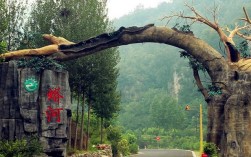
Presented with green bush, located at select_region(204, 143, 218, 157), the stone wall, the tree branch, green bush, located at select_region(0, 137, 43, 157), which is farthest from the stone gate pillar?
green bush, located at select_region(204, 143, 218, 157)

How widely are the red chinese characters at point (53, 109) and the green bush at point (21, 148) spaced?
1.47 metres

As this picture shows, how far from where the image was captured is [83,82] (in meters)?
27.3

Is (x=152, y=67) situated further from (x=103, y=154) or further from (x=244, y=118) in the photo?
(x=244, y=118)

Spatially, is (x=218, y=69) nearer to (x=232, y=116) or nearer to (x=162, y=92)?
(x=232, y=116)

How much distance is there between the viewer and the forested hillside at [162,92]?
70.2 meters

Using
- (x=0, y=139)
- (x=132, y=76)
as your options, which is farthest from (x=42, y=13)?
(x=132, y=76)

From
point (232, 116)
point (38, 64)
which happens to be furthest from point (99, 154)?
point (232, 116)

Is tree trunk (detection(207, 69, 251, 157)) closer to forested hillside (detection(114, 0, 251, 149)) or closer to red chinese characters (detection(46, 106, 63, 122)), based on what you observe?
red chinese characters (detection(46, 106, 63, 122))

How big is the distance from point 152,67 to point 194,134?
56.5m

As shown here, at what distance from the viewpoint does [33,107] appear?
19.7 metres

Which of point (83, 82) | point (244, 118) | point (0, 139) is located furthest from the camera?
point (83, 82)

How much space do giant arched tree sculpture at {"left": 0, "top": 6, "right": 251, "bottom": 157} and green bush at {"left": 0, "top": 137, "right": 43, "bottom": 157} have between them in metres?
5.35

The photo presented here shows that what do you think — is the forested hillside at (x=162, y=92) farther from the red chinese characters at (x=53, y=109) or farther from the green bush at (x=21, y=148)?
the green bush at (x=21, y=148)

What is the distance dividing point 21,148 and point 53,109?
2767 mm
